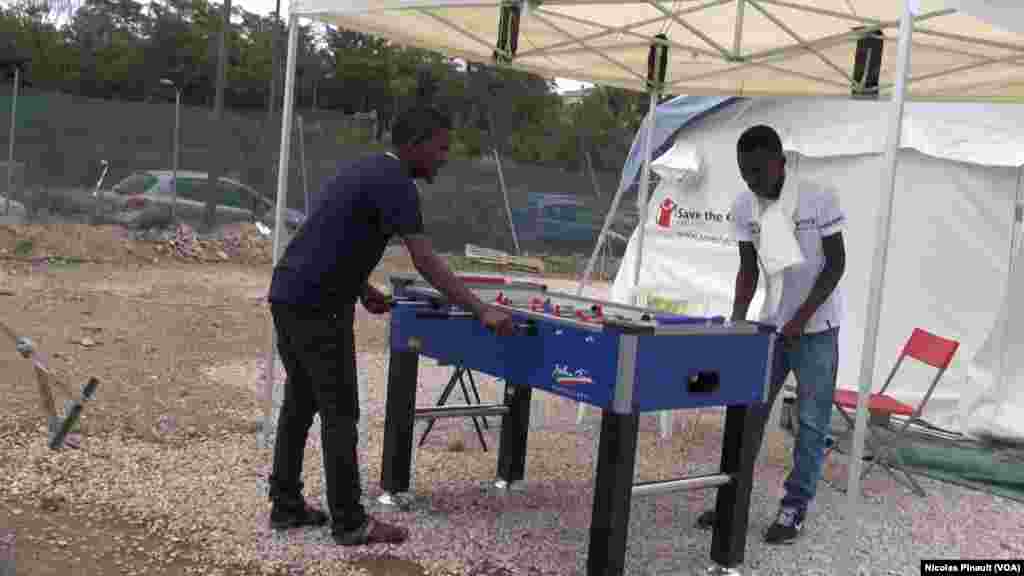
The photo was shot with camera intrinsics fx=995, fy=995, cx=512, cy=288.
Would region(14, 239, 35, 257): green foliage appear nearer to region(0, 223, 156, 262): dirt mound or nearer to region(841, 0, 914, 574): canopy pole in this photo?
region(0, 223, 156, 262): dirt mound

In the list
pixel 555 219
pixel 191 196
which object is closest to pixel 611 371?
pixel 191 196

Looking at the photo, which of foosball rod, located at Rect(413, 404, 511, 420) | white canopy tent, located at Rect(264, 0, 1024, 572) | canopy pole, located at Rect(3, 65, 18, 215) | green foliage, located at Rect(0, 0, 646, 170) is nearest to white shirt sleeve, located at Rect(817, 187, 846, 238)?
white canopy tent, located at Rect(264, 0, 1024, 572)

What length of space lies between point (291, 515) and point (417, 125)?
177cm

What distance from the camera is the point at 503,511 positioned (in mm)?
4863

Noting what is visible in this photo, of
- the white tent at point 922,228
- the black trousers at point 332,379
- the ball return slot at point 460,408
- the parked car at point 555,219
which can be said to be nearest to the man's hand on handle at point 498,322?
the ball return slot at point 460,408

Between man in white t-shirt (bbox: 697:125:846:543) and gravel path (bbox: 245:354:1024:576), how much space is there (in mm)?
322

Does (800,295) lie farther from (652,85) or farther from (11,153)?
(11,153)

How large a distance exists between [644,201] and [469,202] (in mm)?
10611

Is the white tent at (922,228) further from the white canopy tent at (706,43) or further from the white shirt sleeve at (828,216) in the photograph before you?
the white shirt sleeve at (828,216)

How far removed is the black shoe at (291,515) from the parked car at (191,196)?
10588mm

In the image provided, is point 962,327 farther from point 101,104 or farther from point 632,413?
point 101,104

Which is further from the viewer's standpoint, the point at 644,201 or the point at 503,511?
the point at 644,201

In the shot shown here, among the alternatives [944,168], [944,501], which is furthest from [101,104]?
[944,501]

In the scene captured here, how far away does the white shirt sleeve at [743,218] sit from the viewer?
15.5ft
